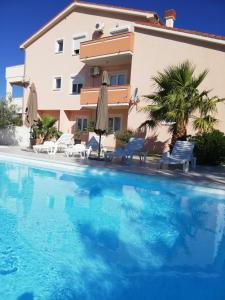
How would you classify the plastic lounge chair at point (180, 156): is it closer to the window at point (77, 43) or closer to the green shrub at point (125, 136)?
the green shrub at point (125, 136)

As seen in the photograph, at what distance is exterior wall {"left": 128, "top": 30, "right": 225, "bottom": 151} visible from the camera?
58.3ft

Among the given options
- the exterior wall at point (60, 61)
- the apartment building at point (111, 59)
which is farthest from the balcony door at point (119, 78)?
the exterior wall at point (60, 61)

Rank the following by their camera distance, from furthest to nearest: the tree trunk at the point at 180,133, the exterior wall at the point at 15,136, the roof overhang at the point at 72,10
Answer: the exterior wall at the point at 15,136
the roof overhang at the point at 72,10
the tree trunk at the point at 180,133

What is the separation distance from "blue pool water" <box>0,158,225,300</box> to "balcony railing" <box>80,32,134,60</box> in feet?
45.3

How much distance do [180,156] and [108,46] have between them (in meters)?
13.0

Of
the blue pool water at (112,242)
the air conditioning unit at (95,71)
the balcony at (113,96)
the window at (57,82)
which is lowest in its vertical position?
the blue pool water at (112,242)

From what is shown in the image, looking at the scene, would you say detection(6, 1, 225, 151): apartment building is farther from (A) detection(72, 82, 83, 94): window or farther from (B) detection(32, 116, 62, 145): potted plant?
(B) detection(32, 116, 62, 145): potted plant

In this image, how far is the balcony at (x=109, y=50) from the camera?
21266 millimetres

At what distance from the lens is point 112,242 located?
5.96 meters

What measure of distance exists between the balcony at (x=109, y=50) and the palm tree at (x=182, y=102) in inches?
334

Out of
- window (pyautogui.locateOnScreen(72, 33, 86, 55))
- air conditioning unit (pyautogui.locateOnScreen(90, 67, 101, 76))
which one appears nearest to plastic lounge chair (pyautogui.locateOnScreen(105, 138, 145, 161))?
air conditioning unit (pyautogui.locateOnScreen(90, 67, 101, 76))

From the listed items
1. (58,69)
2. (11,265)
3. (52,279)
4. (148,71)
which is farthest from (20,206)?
(58,69)

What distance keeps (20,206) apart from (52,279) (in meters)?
3.90

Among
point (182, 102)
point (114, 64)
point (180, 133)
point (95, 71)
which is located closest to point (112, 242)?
point (182, 102)
